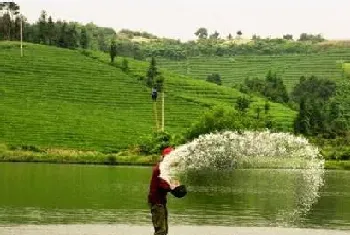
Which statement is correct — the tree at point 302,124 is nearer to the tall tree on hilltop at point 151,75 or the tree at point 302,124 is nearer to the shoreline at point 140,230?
the tall tree on hilltop at point 151,75

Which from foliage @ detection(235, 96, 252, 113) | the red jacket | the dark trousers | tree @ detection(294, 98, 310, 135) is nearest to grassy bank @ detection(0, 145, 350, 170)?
tree @ detection(294, 98, 310, 135)

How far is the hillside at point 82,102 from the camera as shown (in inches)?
5349

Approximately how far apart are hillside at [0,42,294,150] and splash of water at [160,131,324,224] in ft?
105

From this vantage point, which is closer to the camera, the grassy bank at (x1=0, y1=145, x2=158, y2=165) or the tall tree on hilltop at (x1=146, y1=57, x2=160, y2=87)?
the grassy bank at (x1=0, y1=145, x2=158, y2=165)

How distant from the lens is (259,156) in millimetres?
103000

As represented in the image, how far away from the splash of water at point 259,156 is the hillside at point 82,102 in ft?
105

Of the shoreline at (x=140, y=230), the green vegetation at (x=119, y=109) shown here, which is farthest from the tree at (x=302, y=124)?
the shoreline at (x=140, y=230)

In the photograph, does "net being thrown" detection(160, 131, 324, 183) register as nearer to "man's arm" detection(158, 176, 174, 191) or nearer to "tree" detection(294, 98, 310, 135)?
"tree" detection(294, 98, 310, 135)

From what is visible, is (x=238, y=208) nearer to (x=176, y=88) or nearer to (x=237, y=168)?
(x=237, y=168)

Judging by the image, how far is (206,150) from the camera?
9250 centimetres

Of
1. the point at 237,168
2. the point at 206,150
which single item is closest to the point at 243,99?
the point at 237,168

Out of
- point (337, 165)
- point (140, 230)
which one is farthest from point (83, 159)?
point (140, 230)

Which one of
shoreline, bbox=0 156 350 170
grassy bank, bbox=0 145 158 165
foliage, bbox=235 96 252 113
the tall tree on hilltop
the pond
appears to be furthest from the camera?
the tall tree on hilltop

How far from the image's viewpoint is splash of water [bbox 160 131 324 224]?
7375 cm
